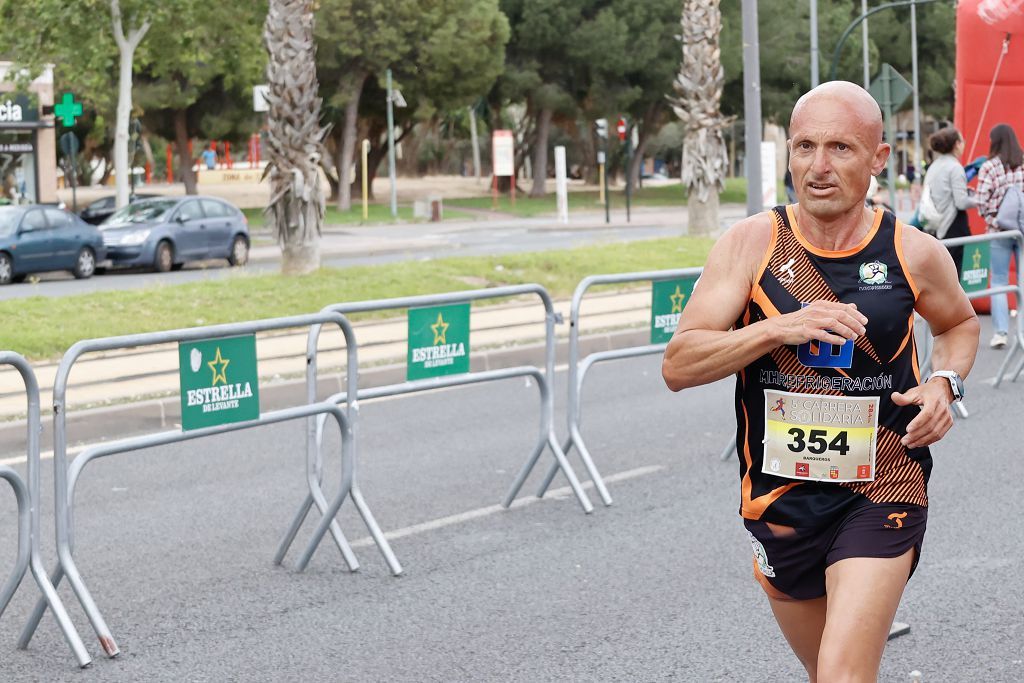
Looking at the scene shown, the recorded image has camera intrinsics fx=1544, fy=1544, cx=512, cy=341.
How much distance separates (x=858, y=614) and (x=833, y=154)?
1.08 metres

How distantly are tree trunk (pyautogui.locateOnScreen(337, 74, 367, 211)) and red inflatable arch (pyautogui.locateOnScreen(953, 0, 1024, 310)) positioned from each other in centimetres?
3922

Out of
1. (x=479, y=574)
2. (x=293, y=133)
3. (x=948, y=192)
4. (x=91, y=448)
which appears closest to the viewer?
(x=91, y=448)

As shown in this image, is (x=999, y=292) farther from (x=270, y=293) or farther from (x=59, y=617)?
(x=270, y=293)

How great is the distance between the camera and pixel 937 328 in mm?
4078

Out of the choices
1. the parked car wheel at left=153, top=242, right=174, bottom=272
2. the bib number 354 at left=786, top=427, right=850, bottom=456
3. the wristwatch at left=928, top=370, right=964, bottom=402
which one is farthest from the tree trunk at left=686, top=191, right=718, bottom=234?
the bib number 354 at left=786, top=427, right=850, bottom=456

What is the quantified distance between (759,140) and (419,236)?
21567 mm

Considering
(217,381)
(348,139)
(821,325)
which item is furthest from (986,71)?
(348,139)

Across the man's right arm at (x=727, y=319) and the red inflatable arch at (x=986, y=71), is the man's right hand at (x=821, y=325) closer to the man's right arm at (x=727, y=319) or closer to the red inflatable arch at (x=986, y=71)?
the man's right arm at (x=727, y=319)

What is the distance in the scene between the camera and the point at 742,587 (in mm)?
6516

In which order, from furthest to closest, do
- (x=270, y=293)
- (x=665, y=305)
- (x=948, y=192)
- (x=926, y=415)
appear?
(x=270, y=293), (x=948, y=192), (x=665, y=305), (x=926, y=415)

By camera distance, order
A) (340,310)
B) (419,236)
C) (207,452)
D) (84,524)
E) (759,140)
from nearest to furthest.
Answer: (340,310) → (84,524) → (207,452) → (759,140) → (419,236)

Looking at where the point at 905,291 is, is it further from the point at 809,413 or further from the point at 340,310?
the point at 340,310

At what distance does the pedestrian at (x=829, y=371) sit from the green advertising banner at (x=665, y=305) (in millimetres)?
5199

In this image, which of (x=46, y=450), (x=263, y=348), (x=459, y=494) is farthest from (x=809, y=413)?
(x=263, y=348)
